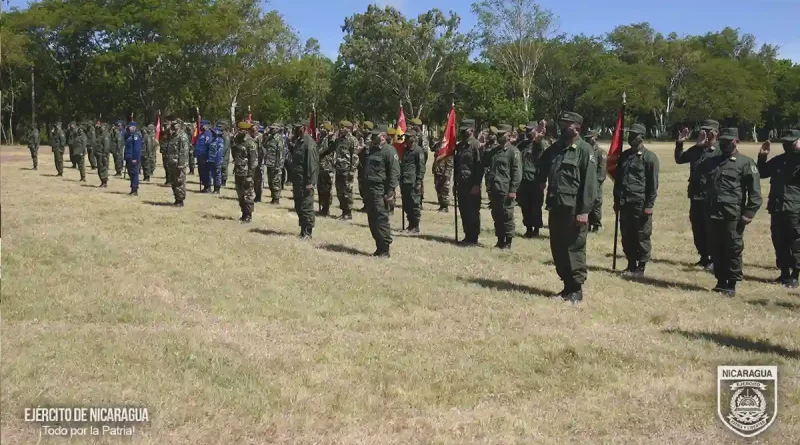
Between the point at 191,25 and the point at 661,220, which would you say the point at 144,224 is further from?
the point at 191,25

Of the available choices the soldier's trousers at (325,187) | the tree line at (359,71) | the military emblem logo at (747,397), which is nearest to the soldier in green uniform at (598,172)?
the soldier's trousers at (325,187)

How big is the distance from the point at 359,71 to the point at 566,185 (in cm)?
5420

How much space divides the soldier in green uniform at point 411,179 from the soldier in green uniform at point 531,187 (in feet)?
6.69

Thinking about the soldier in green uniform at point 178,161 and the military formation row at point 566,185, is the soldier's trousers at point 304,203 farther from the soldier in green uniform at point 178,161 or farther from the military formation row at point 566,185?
the soldier in green uniform at point 178,161

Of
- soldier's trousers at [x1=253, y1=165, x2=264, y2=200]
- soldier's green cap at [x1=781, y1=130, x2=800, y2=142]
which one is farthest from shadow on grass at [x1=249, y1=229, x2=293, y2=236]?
soldier's green cap at [x1=781, y1=130, x2=800, y2=142]

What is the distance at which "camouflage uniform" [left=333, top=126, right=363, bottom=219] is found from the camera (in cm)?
1514

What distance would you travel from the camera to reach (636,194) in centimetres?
1033

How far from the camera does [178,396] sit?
5391 mm

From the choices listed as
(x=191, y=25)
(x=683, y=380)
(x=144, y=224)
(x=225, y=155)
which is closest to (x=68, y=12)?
(x=191, y=25)

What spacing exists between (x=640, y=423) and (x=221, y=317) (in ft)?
14.6

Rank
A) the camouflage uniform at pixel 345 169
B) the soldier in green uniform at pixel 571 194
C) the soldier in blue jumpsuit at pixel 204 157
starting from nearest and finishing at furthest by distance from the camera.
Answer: the soldier in green uniform at pixel 571 194 → the camouflage uniform at pixel 345 169 → the soldier in blue jumpsuit at pixel 204 157

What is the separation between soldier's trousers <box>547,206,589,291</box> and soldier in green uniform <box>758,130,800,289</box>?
10.3ft

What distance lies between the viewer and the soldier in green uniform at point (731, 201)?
360 inches

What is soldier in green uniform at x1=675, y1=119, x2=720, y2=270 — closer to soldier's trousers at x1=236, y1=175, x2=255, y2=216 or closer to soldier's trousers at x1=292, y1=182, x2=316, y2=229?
soldier's trousers at x1=292, y1=182, x2=316, y2=229
